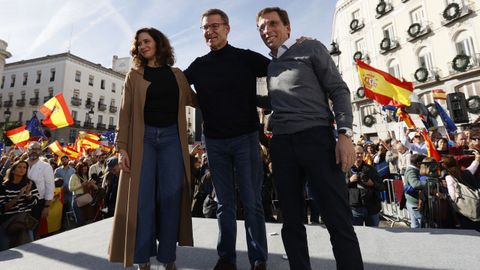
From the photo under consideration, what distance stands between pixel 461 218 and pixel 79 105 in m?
48.0

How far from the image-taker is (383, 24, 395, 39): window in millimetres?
24656

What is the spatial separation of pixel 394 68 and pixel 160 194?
27.5 metres

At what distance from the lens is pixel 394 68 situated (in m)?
24.6

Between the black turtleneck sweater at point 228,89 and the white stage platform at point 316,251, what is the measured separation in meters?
1.12

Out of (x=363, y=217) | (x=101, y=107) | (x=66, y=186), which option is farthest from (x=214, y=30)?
(x=101, y=107)

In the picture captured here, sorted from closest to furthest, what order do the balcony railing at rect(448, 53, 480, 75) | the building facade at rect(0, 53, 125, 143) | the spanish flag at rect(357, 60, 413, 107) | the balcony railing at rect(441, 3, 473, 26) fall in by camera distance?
1. the spanish flag at rect(357, 60, 413, 107)
2. the balcony railing at rect(448, 53, 480, 75)
3. the balcony railing at rect(441, 3, 473, 26)
4. the building facade at rect(0, 53, 125, 143)

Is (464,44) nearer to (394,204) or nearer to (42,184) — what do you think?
(394,204)

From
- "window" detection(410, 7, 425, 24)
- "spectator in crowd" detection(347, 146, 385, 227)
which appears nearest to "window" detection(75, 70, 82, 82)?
"window" detection(410, 7, 425, 24)

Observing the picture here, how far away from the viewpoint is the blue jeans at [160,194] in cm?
206

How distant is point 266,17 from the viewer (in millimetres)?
2141

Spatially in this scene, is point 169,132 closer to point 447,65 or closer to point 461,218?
point 461,218

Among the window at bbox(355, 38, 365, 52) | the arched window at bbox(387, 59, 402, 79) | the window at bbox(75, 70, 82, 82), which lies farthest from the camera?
the window at bbox(75, 70, 82, 82)

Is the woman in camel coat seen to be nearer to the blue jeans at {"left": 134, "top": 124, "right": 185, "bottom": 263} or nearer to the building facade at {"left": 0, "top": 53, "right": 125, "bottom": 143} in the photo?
the blue jeans at {"left": 134, "top": 124, "right": 185, "bottom": 263}

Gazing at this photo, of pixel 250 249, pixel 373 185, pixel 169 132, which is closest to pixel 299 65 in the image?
pixel 169 132
